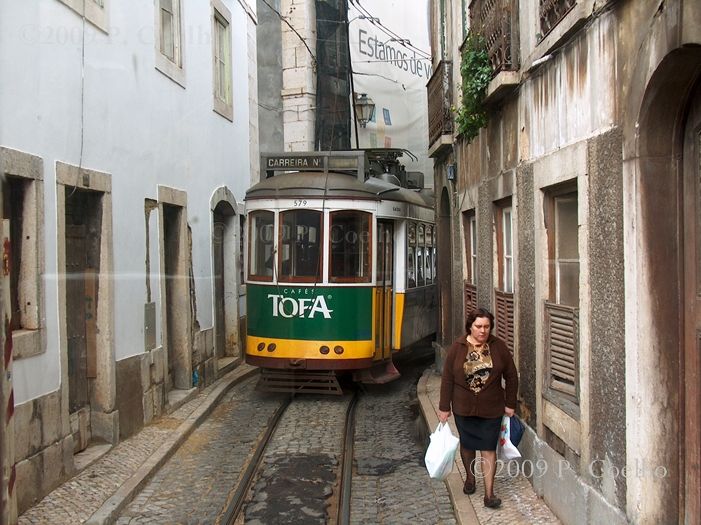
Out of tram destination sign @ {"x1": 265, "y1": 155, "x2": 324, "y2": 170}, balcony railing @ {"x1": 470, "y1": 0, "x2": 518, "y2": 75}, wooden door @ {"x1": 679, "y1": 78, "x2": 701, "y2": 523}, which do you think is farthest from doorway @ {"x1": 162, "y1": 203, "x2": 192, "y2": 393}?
wooden door @ {"x1": 679, "y1": 78, "x2": 701, "y2": 523}

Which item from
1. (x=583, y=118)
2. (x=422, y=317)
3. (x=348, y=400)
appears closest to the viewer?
(x=583, y=118)

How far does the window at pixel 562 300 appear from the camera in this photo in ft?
17.0

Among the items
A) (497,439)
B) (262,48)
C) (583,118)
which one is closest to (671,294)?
(583,118)

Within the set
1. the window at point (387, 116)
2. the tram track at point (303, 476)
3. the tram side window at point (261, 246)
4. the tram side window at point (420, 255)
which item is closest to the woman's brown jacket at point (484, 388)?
the tram track at point (303, 476)

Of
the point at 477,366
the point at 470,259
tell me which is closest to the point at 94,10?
the point at 477,366

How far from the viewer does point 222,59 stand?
1203 cm

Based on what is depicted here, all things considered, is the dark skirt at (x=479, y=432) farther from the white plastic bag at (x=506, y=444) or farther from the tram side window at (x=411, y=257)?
the tram side window at (x=411, y=257)

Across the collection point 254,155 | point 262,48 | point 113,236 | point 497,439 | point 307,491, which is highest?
point 262,48

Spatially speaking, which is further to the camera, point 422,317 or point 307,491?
point 422,317

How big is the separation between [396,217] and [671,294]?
6.40 m

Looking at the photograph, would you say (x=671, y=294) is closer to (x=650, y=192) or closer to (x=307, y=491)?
(x=650, y=192)

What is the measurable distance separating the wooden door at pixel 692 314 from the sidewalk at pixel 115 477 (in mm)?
3923

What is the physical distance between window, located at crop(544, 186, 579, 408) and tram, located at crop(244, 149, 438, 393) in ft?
13.1

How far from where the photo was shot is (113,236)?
7586 millimetres
